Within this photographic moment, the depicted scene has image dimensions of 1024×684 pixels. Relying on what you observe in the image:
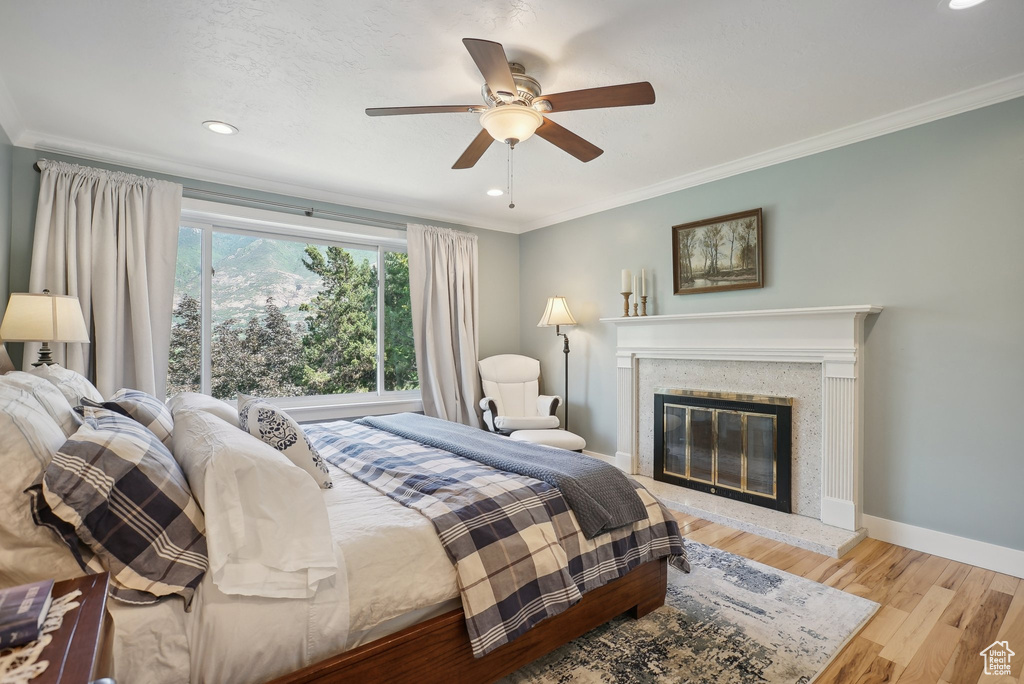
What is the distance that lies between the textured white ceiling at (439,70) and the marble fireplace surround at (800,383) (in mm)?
1220

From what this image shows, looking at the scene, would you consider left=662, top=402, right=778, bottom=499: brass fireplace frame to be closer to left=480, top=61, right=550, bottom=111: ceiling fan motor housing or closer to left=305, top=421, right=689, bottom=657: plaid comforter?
left=305, top=421, right=689, bottom=657: plaid comforter

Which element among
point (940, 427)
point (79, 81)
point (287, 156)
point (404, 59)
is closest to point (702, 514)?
point (940, 427)

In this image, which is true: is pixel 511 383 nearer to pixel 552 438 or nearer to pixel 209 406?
pixel 552 438

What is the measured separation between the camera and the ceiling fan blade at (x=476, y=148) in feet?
8.09

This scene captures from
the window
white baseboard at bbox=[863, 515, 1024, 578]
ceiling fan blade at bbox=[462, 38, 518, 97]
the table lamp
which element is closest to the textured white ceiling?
ceiling fan blade at bbox=[462, 38, 518, 97]

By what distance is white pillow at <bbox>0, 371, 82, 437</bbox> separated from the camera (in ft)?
4.86

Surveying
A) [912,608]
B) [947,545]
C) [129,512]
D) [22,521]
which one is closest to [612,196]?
[947,545]

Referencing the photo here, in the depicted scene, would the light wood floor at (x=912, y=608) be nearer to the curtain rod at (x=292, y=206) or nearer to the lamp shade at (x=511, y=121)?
the lamp shade at (x=511, y=121)

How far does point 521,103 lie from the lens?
224 centimetres

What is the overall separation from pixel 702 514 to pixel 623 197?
2710 mm

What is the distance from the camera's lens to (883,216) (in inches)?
116

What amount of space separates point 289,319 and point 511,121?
9.44 feet

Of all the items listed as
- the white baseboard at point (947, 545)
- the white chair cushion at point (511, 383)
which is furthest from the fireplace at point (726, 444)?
the white chair cushion at point (511, 383)

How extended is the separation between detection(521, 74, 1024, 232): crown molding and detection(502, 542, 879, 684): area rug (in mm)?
2632
